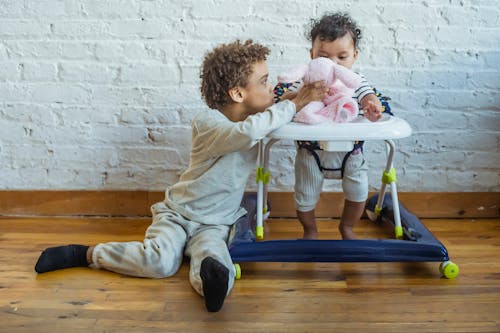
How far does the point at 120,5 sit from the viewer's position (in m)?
1.96

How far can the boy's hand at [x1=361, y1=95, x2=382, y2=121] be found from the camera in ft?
5.30

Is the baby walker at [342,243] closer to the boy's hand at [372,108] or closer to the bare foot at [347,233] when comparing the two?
the boy's hand at [372,108]

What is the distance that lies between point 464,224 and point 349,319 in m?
0.88

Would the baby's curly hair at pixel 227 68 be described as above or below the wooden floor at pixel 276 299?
above

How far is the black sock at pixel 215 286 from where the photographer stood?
141cm

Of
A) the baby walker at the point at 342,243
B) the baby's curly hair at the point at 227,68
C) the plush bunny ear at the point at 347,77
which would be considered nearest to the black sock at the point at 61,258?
the baby walker at the point at 342,243

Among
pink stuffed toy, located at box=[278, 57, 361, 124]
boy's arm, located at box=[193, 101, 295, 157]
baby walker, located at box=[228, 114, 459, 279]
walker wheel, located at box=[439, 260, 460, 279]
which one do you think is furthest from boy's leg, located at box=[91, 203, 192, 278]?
walker wheel, located at box=[439, 260, 460, 279]

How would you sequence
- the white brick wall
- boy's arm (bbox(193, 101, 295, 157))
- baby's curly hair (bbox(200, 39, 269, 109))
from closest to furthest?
boy's arm (bbox(193, 101, 295, 157)) < baby's curly hair (bbox(200, 39, 269, 109)) < the white brick wall

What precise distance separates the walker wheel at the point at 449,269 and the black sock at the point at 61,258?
3.35ft

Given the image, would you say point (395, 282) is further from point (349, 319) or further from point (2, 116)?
point (2, 116)

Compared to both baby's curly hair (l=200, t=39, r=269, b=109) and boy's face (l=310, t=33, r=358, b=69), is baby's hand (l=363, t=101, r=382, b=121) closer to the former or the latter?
boy's face (l=310, t=33, r=358, b=69)

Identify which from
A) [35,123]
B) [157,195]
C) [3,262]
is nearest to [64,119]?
[35,123]

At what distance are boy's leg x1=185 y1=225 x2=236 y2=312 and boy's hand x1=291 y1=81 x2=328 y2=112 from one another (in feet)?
1.45

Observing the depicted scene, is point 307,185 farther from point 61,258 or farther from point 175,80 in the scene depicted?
point 61,258
